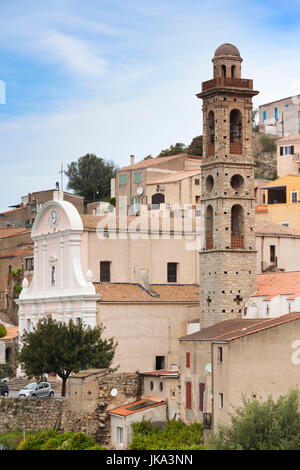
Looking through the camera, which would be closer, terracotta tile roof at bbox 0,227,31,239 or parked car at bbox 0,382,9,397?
parked car at bbox 0,382,9,397

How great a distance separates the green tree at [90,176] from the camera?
116250mm

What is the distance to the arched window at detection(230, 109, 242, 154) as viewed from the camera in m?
58.0

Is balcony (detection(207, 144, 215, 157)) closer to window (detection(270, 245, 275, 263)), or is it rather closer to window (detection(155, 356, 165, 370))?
window (detection(270, 245, 275, 263))

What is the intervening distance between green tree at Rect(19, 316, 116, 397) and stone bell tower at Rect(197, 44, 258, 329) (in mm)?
5549

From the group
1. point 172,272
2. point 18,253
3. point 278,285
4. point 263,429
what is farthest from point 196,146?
point 263,429

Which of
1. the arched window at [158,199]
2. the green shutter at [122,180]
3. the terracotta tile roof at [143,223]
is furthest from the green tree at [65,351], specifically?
the green shutter at [122,180]

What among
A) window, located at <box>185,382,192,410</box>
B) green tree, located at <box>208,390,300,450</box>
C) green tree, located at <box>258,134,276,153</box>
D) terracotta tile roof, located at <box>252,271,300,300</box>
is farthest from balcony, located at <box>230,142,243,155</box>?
green tree, located at <box>258,134,276,153</box>

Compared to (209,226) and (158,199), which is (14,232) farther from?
(209,226)

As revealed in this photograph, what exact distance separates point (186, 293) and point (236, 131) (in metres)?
11.1

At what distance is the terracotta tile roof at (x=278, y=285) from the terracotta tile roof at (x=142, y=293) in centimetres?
585

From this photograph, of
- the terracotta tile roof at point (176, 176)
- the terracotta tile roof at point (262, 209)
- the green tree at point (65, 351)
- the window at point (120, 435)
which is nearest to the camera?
the window at point (120, 435)

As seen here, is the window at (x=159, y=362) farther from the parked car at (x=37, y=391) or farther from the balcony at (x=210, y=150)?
the balcony at (x=210, y=150)

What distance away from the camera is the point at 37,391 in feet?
193
